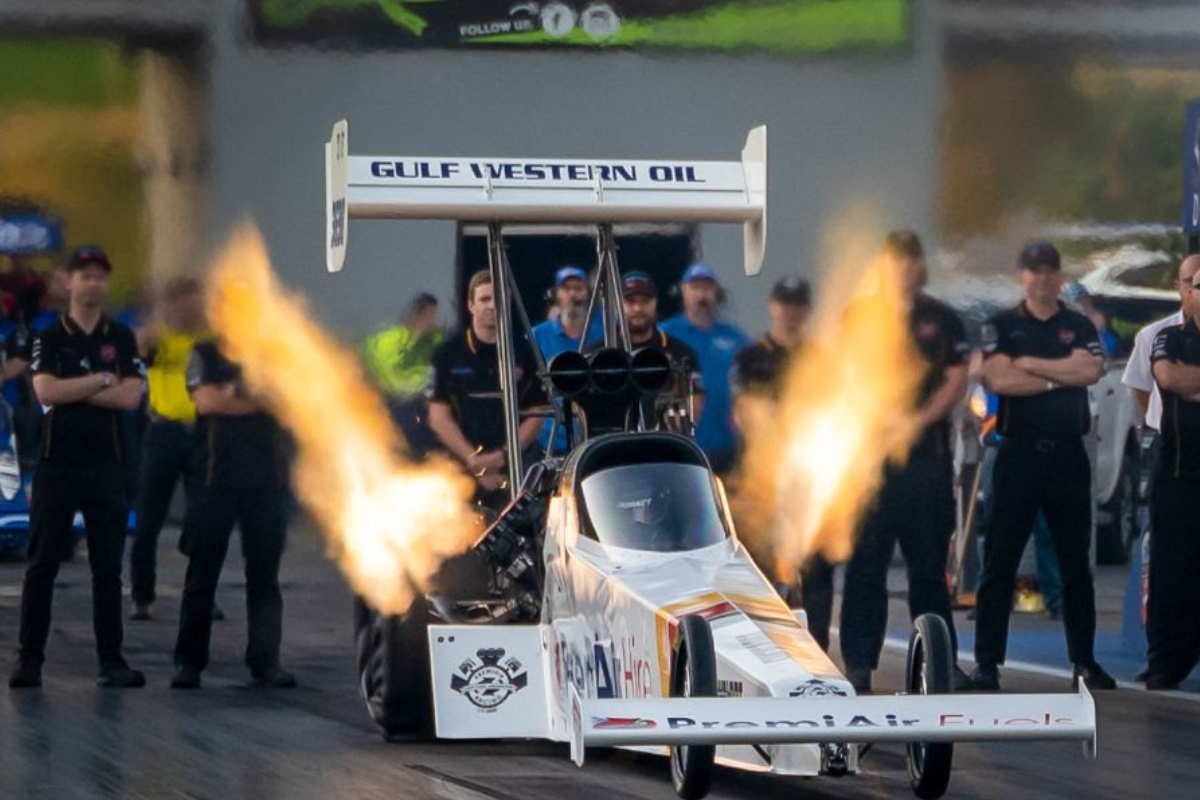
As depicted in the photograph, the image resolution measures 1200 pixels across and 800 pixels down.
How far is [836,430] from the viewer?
13.4 m

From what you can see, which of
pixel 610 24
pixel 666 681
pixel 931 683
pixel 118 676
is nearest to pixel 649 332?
pixel 610 24

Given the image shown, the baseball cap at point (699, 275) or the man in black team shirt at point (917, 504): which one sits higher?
the baseball cap at point (699, 275)

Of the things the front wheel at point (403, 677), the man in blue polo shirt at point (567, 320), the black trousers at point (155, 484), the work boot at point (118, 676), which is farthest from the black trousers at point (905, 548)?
the black trousers at point (155, 484)

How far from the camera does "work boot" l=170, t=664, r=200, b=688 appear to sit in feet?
42.7

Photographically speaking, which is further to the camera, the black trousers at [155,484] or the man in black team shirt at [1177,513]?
the black trousers at [155,484]

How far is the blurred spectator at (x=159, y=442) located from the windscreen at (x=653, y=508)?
5979mm

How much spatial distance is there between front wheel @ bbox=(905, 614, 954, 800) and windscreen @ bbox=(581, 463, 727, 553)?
1.13 metres

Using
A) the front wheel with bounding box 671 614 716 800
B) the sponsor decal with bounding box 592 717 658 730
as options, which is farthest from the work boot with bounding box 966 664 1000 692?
the sponsor decal with bounding box 592 717 658 730

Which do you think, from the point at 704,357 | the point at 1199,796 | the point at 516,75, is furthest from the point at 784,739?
the point at 516,75

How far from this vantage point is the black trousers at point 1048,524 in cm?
1323

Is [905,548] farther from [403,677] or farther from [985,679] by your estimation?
[403,677]

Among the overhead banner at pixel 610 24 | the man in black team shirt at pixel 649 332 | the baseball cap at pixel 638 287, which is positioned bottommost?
the man in black team shirt at pixel 649 332

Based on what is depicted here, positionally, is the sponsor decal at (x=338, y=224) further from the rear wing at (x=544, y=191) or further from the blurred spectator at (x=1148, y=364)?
the blurred spectator at (x=1148, y=364)

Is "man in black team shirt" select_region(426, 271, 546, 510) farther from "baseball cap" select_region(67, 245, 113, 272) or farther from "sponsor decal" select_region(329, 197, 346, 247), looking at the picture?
"baseball cap" select_region(67, 245, 113, 272)
